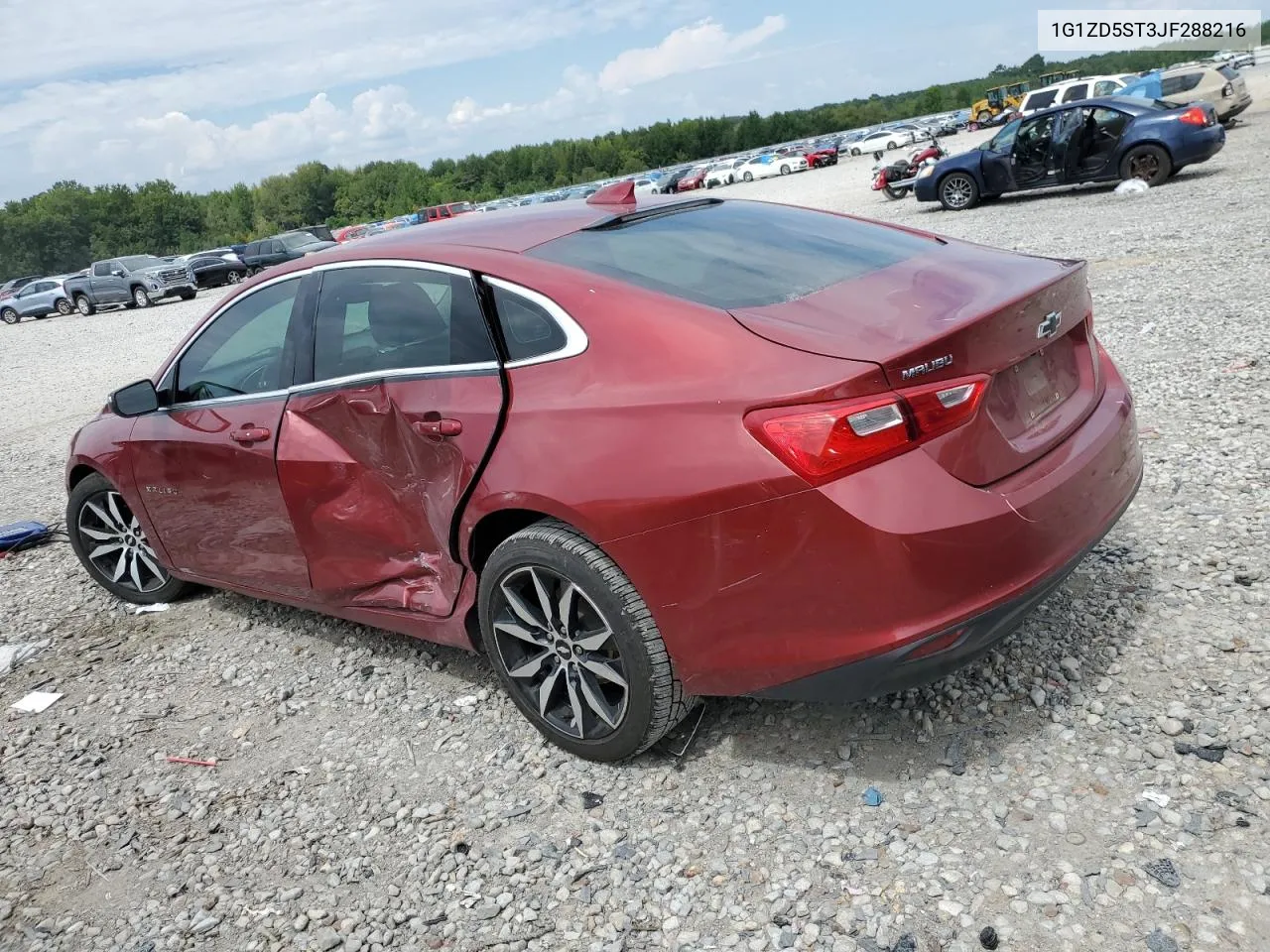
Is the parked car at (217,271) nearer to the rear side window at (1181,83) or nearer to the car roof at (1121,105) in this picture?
the car roof at (1121,105)

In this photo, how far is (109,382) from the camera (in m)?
14.2

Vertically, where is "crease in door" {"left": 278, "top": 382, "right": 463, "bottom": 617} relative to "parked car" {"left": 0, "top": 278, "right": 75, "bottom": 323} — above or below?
below

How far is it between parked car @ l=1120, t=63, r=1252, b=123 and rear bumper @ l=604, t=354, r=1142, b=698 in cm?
2294

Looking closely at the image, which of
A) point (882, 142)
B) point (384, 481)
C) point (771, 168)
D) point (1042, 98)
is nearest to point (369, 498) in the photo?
point (384, 481)

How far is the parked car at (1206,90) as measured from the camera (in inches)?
877

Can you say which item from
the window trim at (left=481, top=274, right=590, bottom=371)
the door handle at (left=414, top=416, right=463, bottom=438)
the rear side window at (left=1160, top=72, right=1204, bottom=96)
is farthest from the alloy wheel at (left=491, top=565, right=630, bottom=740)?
the rear side window at (left=1160, top=72, right=1204, bottom=96)

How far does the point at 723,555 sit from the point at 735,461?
26 cm

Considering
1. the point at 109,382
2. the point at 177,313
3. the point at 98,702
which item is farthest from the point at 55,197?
the point at 98,702

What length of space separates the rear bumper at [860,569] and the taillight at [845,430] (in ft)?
0.13

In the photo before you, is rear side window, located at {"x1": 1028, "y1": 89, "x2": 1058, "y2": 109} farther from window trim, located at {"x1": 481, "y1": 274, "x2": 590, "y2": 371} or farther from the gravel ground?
window trim, located at {"x1": 481, "y1": 274, "x2": 590, "y2": 371}

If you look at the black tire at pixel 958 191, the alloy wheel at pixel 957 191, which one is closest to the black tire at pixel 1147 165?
the black tire at pixel 958 191

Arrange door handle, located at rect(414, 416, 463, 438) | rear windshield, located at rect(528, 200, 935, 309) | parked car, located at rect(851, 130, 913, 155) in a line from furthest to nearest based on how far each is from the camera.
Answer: parked car, located at rect(851, 130, 913, 155)
door handle, located at rect(414, 416, 463, 438)
rear windshield, located at rect(528, 200, 935, 309)

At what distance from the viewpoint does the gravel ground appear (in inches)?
96.5

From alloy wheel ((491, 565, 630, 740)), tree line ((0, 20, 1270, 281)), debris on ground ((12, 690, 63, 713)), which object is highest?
tree line ((0, 20, 1270, 281))
